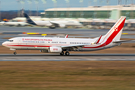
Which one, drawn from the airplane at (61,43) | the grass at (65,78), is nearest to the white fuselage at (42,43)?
the airplane at (61,43)

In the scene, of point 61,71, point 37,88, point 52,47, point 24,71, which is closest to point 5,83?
point 37,88

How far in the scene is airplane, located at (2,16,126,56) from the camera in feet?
149

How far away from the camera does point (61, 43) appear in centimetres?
4662

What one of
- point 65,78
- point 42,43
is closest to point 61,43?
point 42,43

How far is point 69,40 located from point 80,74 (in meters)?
19.2

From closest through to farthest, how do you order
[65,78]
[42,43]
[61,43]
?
[65,78], [42,43], [61,43]

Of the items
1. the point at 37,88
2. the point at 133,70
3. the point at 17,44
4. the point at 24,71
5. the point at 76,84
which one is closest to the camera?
the point at 37,88

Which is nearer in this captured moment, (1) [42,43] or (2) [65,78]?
(2) [65,78]

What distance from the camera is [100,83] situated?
78.9 ft

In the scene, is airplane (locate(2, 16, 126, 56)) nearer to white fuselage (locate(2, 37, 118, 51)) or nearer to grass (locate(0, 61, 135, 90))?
white fuselage (locate(2, 37, 118, 51))

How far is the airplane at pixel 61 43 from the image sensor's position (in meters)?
45.5

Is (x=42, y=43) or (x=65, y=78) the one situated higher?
(x=42, y=43)

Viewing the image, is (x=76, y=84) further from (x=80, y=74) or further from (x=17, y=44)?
(x=17, y=44)

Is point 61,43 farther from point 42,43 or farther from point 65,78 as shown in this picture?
point 65,78
